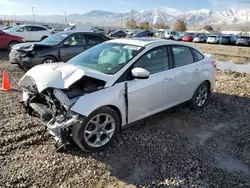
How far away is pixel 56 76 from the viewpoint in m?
3.53

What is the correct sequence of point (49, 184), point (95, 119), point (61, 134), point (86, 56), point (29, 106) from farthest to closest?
1. point (86, 56)
2. point (29, 106)
3. point (95, 119)
4. point (61, 134)
5. point (49, 184)

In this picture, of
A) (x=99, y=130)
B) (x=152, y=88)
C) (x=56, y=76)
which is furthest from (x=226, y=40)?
(x=56, y=76)

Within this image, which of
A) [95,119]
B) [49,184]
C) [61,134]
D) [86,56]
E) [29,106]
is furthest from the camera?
[86,56]

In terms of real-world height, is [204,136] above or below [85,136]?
below

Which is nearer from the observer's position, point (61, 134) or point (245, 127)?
point (61, 134)

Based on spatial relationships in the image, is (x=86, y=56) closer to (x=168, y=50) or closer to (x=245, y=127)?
(x=168, y=50)

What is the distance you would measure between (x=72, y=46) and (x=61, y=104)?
19.3 ft

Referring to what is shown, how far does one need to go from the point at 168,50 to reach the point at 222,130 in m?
1.89

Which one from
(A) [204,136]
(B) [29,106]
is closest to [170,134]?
(A) [204,136]

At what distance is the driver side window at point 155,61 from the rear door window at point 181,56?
276mm

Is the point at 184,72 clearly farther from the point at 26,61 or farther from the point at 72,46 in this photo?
the point at 26,61

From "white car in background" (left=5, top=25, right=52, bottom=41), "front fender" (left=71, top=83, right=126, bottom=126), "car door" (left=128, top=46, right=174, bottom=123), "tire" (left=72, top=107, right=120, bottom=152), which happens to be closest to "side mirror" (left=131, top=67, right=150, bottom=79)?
"car door" (left=128, top=46, right=174, bottom=123)

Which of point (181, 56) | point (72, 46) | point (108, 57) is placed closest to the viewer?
point (108, 57)

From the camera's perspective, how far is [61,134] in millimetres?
3293
